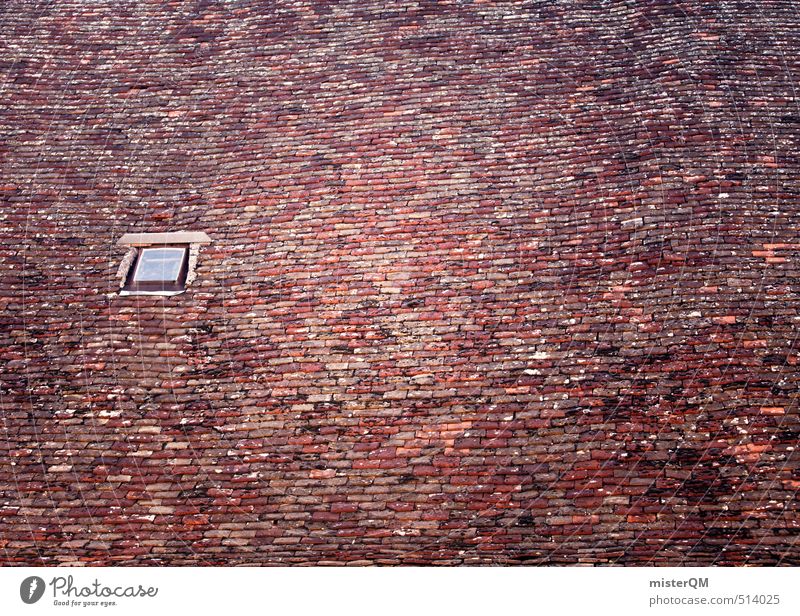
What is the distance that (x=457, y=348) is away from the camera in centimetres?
935

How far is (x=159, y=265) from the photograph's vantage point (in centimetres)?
1034

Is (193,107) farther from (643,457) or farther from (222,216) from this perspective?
(643,457)

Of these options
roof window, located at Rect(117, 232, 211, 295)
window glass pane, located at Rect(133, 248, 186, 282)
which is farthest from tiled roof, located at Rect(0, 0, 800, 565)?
window glass pane, located at Rect(133, 248, 186, 282)

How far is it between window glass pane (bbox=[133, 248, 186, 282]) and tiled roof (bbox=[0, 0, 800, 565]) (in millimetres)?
344

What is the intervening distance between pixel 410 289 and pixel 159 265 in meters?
3.14

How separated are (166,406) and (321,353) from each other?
5.92 feet

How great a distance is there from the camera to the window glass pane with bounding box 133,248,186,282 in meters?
10.3
